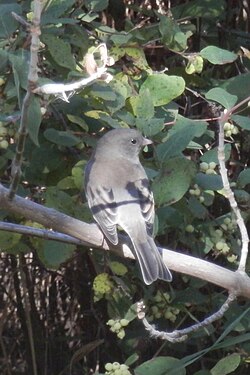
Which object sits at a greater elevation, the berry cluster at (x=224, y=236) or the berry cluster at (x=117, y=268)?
the berry cluster at (x=224, y=236)

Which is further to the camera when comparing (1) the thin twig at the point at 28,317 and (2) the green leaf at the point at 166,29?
(1) the thin twig at the point at 28,317

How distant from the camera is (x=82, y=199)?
3.80 m

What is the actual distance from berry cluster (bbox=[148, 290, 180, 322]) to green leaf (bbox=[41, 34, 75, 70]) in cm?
110

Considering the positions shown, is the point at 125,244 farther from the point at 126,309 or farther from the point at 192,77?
the point at 192,77

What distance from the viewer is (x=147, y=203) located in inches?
144

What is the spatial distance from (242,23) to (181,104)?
2.21 feet

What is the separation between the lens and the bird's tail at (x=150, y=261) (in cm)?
341

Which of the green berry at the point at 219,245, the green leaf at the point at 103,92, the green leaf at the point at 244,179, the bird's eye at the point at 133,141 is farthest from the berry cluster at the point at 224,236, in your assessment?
the green leaf at the point at 103,92

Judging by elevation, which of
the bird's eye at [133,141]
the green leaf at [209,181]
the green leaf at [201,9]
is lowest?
the bird's eye at [133,141]

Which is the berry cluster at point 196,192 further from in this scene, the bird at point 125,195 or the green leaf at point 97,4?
the green leaf at point 97,4

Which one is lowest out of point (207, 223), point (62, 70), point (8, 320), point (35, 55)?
point (8, 320)

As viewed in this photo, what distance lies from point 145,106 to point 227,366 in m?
→ 1.05

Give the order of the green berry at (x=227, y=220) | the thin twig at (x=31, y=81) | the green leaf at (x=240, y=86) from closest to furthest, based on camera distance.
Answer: the thin twig at (x=31, y=81)
the green berry at (x=227, y=220)
the green leaf at (x=240, y=86)

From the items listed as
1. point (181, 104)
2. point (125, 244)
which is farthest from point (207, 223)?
point (181, 104)
